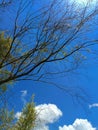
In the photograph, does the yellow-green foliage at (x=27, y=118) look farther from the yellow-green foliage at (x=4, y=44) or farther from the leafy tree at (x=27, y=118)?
the yellow-green foliage at (x=4, y=44)

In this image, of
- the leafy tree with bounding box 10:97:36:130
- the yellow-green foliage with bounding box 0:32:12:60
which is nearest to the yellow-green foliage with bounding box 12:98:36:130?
the leafy tree with bounding box 10:97:36:130

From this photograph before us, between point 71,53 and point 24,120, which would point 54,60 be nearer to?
point 71,53

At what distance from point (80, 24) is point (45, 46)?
1217 millimetres

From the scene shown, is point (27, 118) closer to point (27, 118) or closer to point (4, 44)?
point (27, 118)

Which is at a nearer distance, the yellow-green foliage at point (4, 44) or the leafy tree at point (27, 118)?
the yellow-green foliage at point (4, 44)

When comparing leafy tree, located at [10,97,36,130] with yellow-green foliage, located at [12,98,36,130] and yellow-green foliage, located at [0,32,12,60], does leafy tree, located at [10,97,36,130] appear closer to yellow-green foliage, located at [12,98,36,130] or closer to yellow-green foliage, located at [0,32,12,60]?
yellow-green foliage, located at [12,98,36,130]

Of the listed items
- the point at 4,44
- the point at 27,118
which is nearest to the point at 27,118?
the point at 27,118

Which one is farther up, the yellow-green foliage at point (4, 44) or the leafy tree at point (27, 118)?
the leafy tree at point (27, 118)

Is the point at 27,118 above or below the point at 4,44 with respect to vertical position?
above

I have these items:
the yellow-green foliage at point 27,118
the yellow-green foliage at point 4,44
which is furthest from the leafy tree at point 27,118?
the yellow-green foliage at point 4,44

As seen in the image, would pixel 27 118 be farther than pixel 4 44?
Yes

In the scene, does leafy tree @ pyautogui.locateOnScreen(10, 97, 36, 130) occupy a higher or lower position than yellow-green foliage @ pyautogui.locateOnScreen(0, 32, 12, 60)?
higher

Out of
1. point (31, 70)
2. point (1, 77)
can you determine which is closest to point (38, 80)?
point (31, 70)

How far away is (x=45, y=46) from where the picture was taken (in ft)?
34.6
